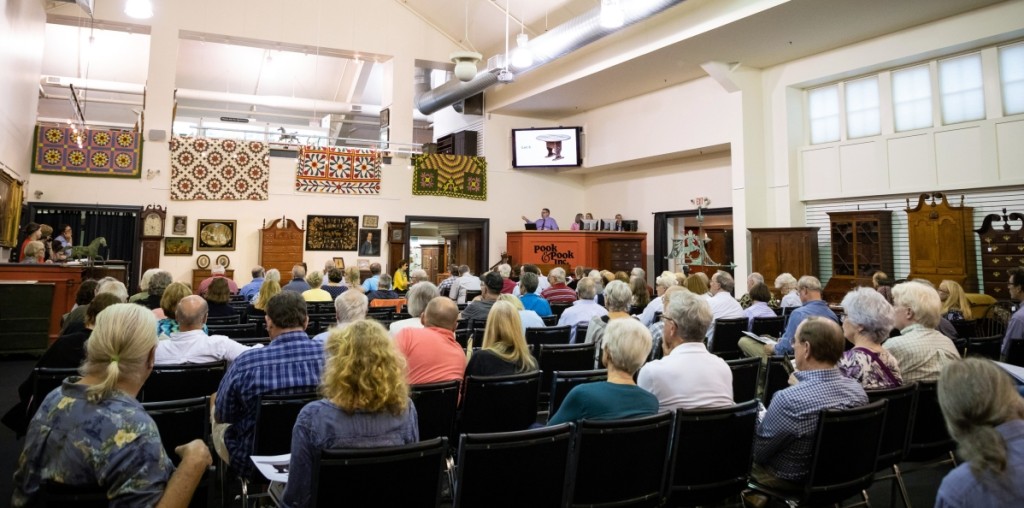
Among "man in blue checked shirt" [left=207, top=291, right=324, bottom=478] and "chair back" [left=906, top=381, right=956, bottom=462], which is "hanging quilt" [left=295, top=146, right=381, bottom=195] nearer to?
"man in blue checked shirt" [left=207, top=291, right=324, bottom=478]

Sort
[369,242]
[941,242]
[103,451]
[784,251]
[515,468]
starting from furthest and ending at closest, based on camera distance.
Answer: [369,242] → [784,251] → [941,242] → [515,468] → [103,451]

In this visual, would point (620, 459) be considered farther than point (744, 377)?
No

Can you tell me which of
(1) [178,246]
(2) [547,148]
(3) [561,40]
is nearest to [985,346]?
(3) [561,40]

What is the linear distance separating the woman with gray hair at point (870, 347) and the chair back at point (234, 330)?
12.2 feet

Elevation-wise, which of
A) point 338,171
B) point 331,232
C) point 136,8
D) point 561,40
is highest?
point 561,40

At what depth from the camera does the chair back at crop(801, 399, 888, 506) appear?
211 cm

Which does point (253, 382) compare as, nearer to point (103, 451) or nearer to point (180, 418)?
point (180, 418)

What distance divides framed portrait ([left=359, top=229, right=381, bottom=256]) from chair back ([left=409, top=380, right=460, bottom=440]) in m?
10.0

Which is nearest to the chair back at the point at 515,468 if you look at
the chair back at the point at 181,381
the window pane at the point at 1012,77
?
the chair back at the point at 181,381

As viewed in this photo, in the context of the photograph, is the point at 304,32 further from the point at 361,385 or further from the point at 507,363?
the point at 361,385

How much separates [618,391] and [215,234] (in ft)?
36.4

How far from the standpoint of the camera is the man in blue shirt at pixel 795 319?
12.2 feet

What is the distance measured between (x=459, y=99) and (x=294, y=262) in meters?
5.03

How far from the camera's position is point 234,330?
404cm
